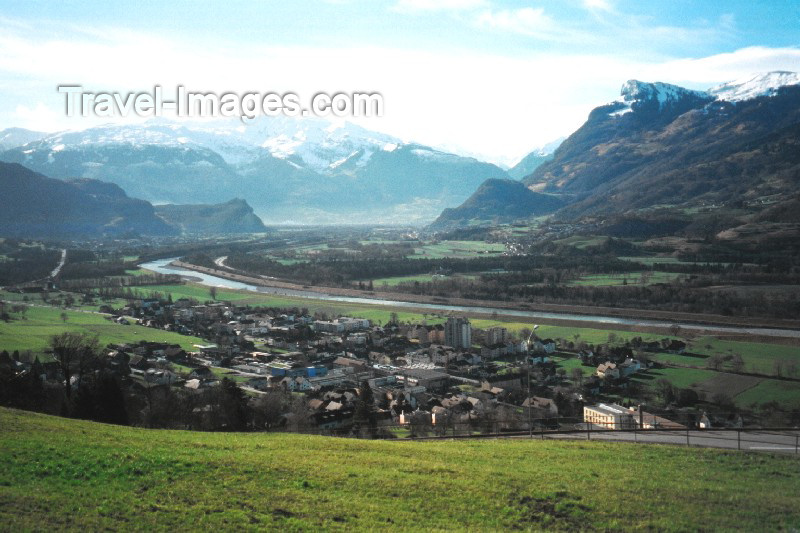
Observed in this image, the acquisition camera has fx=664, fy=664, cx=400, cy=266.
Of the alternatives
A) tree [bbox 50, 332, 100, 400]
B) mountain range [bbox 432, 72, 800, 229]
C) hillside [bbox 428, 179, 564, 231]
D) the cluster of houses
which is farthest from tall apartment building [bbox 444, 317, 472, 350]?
hillside [bbox 428, 179, 564, 231]

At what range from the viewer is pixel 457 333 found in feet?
153

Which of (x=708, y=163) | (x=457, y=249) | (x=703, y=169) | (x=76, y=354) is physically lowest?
(x=76, y=354)

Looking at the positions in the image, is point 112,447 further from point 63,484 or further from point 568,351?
point 568,351

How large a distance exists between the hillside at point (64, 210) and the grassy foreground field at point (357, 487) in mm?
143100

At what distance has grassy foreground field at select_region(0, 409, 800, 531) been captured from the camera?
32.3 feet

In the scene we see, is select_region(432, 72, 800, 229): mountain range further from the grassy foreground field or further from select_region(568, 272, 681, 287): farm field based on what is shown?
the grassy foreground field

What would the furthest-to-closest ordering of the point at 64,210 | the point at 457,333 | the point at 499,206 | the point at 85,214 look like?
the point at 499,206
the point at 85,214
the point at 64,210
the point at 457,333

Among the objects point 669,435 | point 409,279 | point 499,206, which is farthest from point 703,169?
point 669,435

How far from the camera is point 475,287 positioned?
234 feet

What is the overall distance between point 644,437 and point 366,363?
24.2 meters

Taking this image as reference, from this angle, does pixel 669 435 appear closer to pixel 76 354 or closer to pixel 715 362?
pixel 715 362

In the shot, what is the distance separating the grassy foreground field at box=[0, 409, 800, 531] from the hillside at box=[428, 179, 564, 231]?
154676mm

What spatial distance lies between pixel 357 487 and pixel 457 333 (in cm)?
3536

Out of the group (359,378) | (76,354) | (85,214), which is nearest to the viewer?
(76,354)
